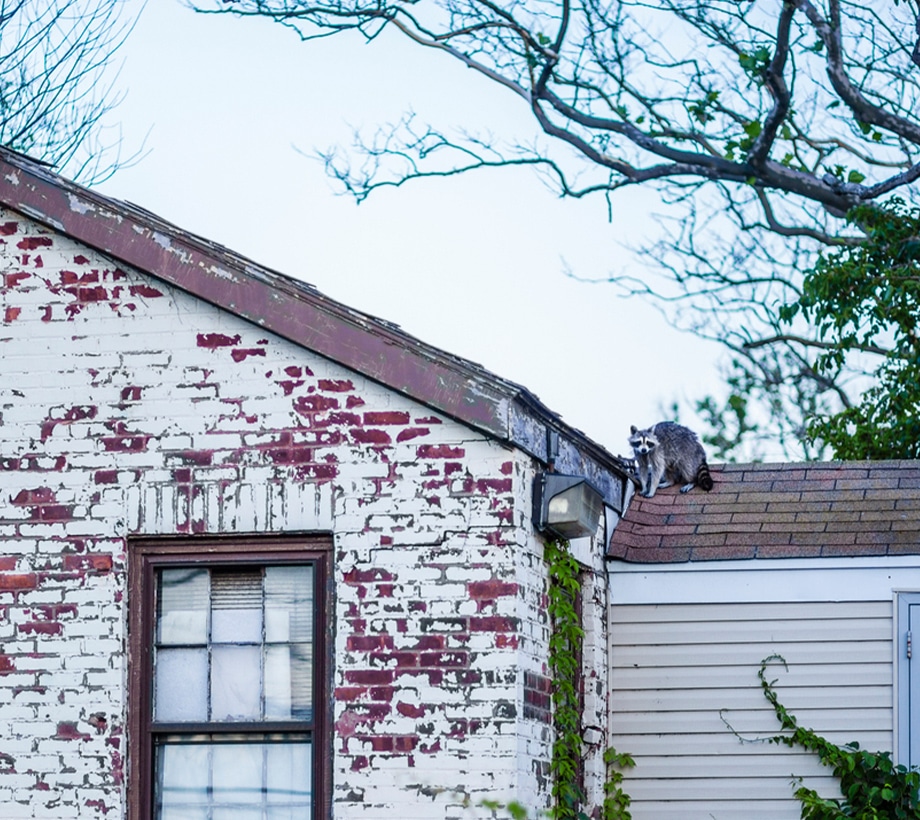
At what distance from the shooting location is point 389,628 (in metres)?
7.79

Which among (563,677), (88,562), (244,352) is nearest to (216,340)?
(244,352)

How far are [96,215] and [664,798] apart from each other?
470 cm

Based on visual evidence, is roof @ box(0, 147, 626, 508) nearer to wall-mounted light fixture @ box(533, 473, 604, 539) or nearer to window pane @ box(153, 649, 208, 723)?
wall-mounted light fixture @ box(533, 473, 604, 539)

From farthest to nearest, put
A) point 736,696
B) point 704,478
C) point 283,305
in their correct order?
1. point 704,478
2. point 736,696
3. point 283,305

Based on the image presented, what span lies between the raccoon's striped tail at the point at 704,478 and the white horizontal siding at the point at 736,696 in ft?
3.98

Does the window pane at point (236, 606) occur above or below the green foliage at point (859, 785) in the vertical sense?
above

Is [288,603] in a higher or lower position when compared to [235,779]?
higher

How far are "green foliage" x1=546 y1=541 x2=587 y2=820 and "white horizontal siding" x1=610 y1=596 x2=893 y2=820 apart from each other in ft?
3.31

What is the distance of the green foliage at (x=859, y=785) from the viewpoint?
893cm

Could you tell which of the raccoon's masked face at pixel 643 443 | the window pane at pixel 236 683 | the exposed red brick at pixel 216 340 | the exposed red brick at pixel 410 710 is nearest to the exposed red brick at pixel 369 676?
the exposed red brick at pixel 410 710

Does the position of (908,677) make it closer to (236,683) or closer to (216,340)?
(236,683)

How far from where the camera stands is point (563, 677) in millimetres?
8469

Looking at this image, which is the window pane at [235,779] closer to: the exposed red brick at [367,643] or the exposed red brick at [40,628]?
the exposed red brick at [367,643]

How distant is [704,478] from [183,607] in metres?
4.05
